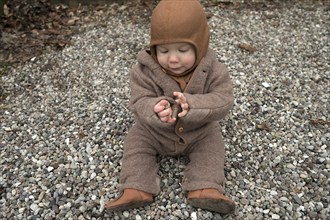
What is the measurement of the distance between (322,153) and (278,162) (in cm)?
34

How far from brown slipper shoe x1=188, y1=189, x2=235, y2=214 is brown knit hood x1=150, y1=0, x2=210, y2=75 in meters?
0.88

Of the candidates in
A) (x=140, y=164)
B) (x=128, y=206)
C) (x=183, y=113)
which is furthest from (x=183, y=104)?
(x=128, y=206)

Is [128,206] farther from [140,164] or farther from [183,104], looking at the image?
[183,104]

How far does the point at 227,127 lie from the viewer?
10.0 feet

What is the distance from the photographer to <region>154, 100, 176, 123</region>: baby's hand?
7.14 ft

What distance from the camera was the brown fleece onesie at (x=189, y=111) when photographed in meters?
2.14

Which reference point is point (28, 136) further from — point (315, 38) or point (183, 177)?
point (315, 38)

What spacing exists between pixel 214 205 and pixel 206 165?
274 mm

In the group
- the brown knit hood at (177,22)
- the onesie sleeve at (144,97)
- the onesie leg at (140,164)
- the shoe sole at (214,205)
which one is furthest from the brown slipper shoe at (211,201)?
the brown knit hood at (177,22)

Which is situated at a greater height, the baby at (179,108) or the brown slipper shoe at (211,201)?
the baby at (179,108)

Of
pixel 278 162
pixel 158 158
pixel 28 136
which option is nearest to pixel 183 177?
pixel 158 158

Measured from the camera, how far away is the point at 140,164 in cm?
251

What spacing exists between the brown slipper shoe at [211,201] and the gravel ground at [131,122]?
0.07 metres

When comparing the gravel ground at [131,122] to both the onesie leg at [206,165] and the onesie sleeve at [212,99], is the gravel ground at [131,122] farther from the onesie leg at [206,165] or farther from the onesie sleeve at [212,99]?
the onesie sleeve at [212,99]
